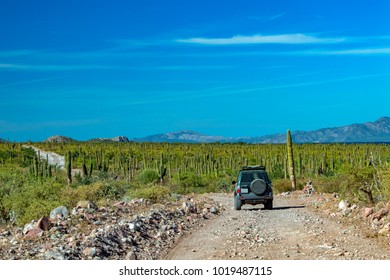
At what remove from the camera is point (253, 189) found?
59.0 feet

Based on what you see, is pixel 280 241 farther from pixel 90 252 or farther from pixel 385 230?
pixel 90 252

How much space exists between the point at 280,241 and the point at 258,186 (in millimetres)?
6745

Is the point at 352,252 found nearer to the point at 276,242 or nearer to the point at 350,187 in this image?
the point at 276,242

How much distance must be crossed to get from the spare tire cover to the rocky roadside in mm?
2403

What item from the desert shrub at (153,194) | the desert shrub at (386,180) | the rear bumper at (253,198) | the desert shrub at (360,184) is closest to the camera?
the desert shrub at (386,180)

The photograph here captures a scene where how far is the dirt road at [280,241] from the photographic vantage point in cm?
953

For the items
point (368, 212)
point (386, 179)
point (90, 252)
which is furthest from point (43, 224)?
point (386, 179)

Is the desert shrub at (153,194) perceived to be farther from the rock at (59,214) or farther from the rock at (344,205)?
the rock at (344,205)

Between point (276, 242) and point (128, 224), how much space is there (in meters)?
3.03

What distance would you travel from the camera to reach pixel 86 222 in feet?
42.8

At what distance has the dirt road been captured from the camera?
953 cm

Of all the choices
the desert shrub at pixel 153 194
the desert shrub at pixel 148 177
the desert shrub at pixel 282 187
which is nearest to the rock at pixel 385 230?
the desert shrub at pixel 153 194

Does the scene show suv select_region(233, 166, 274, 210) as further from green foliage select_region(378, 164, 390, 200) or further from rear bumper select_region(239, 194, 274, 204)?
green foliage select_region(378, 164, 390, 200)
